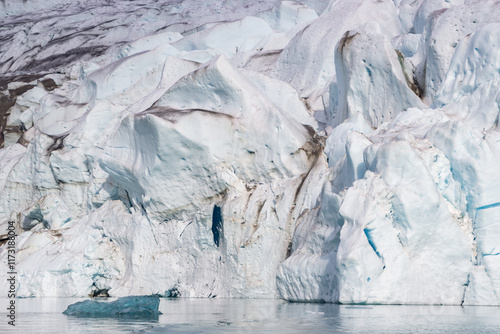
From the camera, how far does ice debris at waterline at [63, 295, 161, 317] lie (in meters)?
11.2

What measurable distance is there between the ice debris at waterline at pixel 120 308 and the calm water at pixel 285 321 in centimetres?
26

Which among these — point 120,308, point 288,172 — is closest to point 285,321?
point 120,308

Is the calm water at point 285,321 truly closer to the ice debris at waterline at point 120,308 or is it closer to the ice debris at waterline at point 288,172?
the ice debris at waterline at point 120,308

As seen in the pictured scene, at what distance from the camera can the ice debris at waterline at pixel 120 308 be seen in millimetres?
11234

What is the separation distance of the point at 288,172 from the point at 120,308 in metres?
7.17

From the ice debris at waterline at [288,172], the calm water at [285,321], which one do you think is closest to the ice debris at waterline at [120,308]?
the calm water at [285,321]

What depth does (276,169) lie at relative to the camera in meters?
17.7

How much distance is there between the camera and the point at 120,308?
37.6 feet

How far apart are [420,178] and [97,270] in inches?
357

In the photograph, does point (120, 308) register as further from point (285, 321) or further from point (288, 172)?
point (288, 172)

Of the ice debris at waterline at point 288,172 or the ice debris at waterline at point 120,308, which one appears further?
the ice debris at waterline at point 288,172

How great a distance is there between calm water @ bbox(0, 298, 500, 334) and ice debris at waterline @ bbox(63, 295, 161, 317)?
26 cm

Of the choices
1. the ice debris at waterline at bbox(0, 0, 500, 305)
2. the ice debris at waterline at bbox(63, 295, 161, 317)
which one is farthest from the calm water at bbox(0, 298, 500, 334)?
the ice debris at waterline at bbox(0, 0, 500, 305)

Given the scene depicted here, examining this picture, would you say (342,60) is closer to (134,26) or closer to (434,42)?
(434,42)
